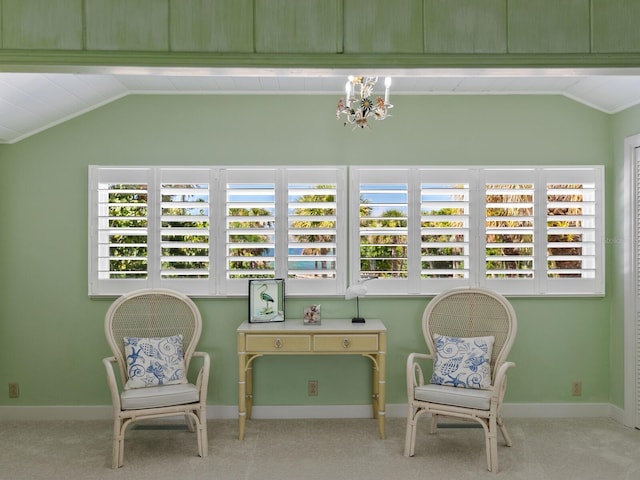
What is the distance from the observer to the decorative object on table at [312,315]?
4.02m

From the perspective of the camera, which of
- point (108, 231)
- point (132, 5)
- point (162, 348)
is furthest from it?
point (108, 231)

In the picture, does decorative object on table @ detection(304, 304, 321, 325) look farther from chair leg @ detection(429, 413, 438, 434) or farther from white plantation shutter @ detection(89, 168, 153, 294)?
white plantation shutter @ detection(89, 168, 153, 294)

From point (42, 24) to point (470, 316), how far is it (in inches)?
130

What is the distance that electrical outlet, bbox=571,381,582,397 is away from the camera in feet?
14.2

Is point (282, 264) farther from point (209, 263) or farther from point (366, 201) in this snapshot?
point (366, 201)

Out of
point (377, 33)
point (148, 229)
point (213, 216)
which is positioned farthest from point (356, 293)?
point (377, 33)

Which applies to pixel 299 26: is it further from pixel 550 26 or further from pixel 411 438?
pixel 411 438

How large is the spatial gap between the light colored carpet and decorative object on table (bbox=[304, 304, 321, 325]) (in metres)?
0.81

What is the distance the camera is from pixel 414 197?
430 cm

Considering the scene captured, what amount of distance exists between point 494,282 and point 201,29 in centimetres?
321

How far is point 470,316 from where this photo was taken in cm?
406

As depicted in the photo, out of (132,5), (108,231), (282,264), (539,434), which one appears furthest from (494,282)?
(132,5)

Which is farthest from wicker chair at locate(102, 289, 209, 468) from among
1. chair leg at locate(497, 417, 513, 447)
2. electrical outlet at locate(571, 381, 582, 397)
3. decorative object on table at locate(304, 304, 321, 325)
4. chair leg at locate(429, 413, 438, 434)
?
electrical outlet at locate(571, 381, 582, 397)

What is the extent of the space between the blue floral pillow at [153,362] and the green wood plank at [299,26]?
8.41ft
